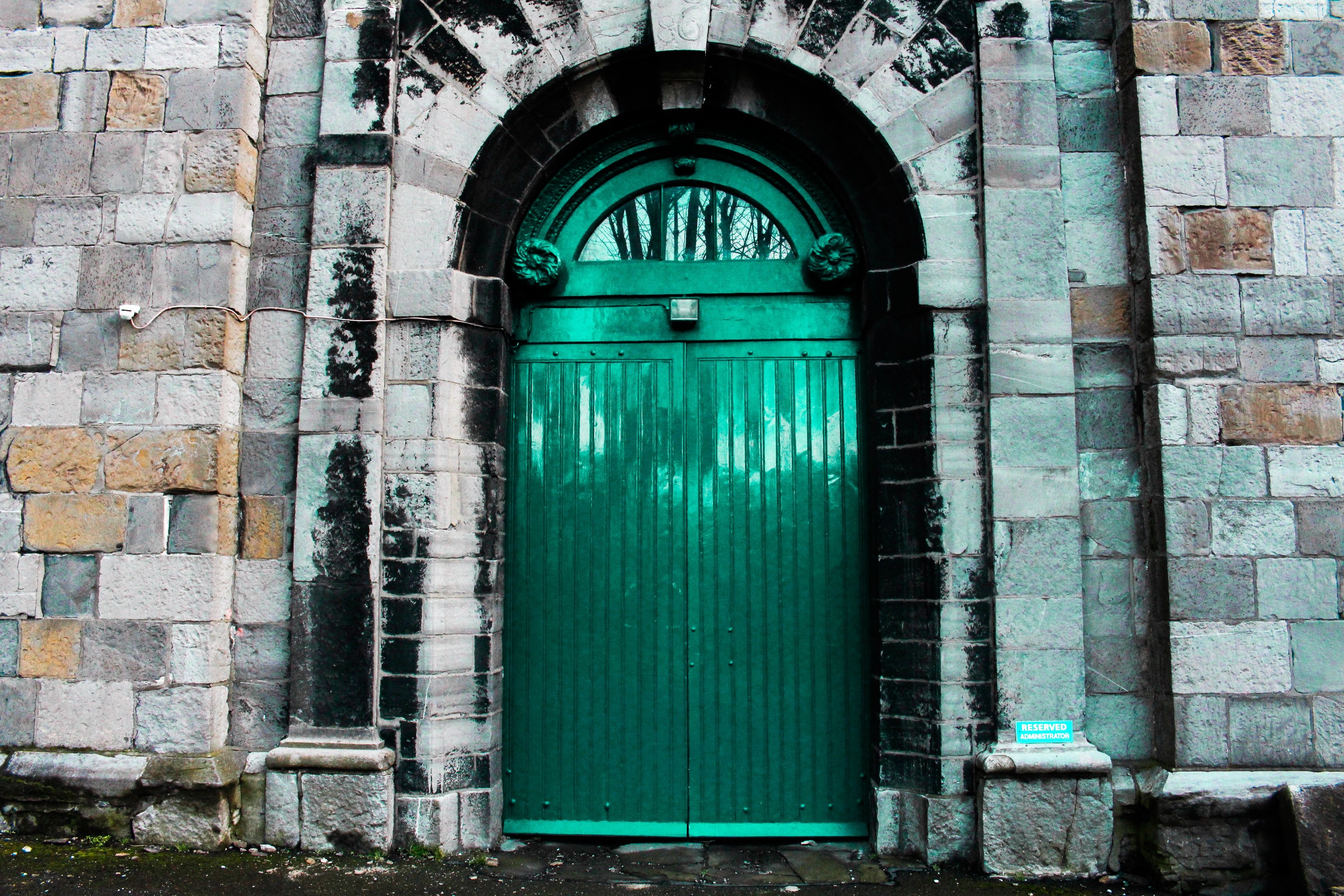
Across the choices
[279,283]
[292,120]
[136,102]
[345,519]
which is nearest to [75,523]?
[345,519]

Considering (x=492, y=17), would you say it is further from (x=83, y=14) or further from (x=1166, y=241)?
(x=1166, y=241)

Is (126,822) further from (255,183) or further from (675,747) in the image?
(255,183)

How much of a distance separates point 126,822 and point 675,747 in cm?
234

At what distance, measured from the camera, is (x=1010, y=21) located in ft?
12.7

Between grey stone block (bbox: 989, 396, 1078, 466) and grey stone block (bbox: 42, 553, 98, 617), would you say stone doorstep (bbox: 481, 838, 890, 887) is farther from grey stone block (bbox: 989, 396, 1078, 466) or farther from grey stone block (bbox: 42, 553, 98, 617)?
grey stone block (bbox: 42, 553, 98, 617)

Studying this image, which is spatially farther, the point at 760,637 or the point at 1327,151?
the point at 760,637

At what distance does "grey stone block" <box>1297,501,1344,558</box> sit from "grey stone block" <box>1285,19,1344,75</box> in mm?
1869

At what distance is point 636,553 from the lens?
4125mm

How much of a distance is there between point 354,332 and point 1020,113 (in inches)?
121

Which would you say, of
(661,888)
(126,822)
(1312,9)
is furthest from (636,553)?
(1312,9)

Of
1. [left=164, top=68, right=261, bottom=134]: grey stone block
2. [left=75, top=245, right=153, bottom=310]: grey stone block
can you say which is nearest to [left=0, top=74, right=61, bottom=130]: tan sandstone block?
[left=164, top=68, right=261, bottom=134]: grey stone block

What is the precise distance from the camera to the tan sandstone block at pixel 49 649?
376cm

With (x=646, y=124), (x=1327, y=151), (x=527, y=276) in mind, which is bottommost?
(x=527, y=276)

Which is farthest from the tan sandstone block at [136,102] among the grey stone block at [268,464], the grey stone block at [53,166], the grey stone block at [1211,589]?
the grey stone block at [1211,589]
